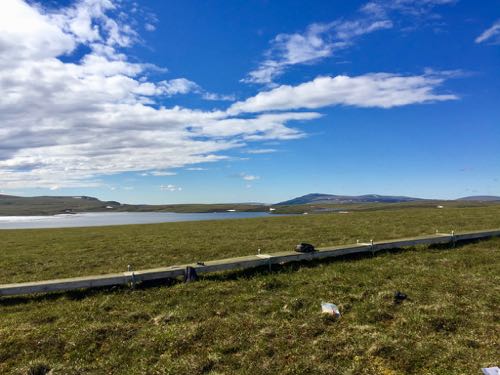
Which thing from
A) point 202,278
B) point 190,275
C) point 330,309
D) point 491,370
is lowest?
point 491,370

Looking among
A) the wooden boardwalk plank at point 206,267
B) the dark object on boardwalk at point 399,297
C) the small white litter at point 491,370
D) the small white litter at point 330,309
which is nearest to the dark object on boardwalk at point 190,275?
the wooden boardwalk plank at point 206,267

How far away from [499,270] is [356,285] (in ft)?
26.9

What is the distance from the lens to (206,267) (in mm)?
18297

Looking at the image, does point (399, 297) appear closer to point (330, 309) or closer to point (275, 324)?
point (330, 309)

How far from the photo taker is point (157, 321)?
13000 mm

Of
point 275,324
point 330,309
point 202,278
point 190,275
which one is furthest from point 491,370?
point 190,275

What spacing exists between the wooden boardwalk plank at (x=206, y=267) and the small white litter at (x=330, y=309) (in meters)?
6.06

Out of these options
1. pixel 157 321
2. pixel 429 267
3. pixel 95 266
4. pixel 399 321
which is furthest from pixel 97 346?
pixel 429 267

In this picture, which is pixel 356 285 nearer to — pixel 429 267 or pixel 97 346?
pixel 429 267

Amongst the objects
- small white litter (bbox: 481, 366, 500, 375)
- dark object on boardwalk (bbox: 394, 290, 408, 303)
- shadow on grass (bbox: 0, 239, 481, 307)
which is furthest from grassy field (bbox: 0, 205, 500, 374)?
small white litter (bbox: 481, 366, 500, 375)

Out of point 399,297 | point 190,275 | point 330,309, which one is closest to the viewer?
point 330,309

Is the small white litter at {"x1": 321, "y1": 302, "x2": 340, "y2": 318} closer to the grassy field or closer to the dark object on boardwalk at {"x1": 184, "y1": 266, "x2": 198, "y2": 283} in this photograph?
the grassy field

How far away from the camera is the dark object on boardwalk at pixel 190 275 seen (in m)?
17.5

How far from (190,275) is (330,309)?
7.35 meters
